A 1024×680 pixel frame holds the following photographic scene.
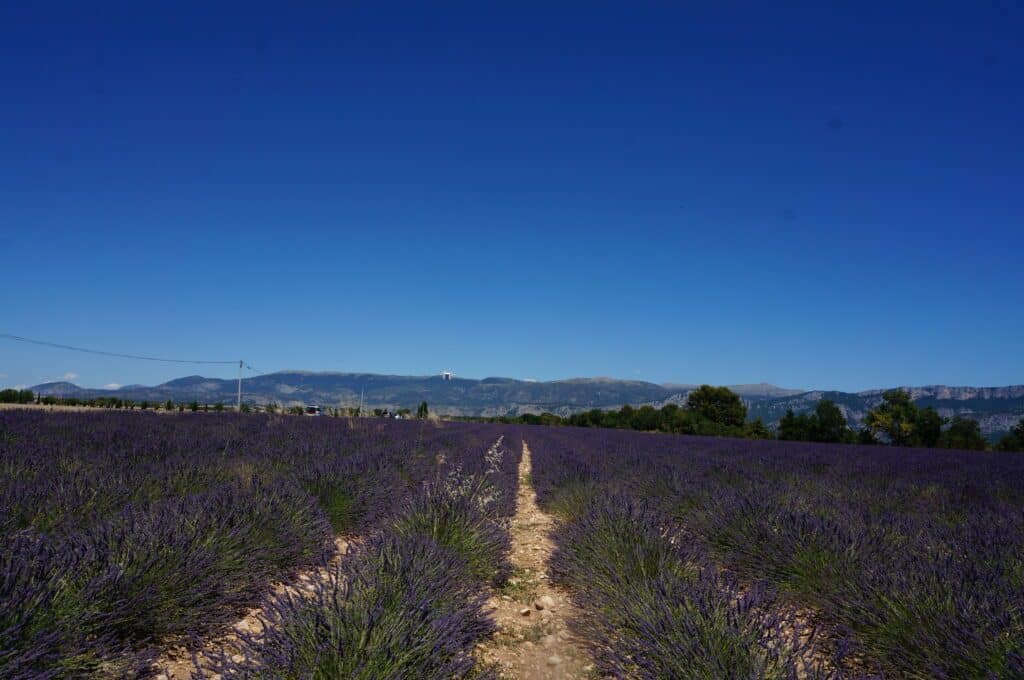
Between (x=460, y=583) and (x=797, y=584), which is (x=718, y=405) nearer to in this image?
(x=797, y=584)

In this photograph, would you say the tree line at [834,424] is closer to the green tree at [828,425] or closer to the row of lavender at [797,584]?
the green tree at [828,425]

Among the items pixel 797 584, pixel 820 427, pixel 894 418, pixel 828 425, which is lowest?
pixel 820 427

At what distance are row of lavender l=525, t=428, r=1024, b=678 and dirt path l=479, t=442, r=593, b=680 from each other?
179mm

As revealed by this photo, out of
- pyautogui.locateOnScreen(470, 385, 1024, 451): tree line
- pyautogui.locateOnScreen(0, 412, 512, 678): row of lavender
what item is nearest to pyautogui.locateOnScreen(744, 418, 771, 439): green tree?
pyautogui.locateOnScreen(470, 385, 1024, 451): tree line

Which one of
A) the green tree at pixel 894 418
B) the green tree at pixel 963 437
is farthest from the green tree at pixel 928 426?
the green tree at pixel 963 437

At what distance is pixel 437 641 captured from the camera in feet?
6.57

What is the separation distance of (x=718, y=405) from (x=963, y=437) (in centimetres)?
2214

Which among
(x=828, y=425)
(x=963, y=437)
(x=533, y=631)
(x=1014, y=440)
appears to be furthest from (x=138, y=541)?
(x=828, y=425)

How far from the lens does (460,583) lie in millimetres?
3049

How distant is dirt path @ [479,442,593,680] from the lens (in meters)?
2.65

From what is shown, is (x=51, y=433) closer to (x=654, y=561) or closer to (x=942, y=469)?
(x=654, y=561)

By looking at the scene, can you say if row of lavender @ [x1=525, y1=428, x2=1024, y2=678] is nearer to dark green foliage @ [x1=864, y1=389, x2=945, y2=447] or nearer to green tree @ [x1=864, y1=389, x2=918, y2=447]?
dark green foliage @ [x1=864, y1=389, x2=945, y2=447]

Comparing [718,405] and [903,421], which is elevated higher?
[718,405]

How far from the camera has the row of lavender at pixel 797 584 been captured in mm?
2051
